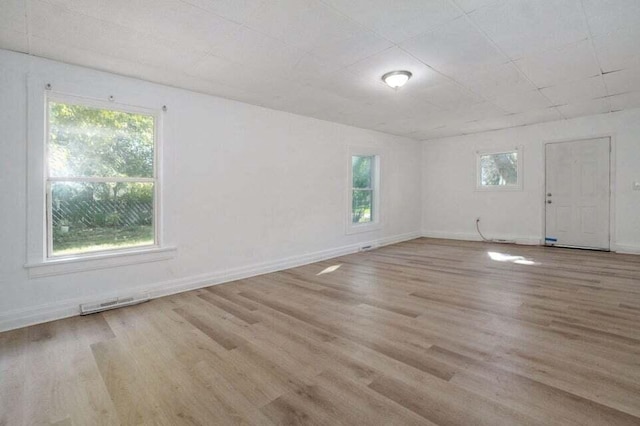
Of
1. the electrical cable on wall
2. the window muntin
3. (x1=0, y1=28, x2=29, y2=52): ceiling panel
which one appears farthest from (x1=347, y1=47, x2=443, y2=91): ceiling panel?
the electrical cable on wall

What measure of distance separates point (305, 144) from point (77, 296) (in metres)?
3.59

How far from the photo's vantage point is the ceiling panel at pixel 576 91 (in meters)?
3.91

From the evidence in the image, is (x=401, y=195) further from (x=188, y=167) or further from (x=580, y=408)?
(x=580, y=408)

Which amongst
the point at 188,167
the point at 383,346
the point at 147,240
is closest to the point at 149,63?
the point at 188,167

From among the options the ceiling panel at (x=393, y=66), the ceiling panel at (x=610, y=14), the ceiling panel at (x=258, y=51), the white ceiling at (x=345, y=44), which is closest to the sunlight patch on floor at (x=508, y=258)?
the white ceiling at (x=345, y=44)

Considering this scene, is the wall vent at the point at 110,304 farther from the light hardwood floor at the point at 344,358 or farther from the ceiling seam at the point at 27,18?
the ceiling seam at the point at 27,18

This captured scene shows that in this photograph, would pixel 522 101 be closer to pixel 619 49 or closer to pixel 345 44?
pixel 619 49

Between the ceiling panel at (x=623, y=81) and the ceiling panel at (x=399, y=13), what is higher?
the ceiling panel at (x=623, y=81)

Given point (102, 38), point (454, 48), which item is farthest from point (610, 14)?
point (102, 38)

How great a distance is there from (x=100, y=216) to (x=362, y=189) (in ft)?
14.9

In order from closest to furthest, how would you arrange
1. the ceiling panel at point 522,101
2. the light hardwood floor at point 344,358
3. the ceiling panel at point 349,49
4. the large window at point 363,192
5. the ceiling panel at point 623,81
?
the light hardwood floor at point 344,358
the ceiling panel at point 349,49
the ceiling panel at point 623,81
the ceiling panel at point 522,101
the large window at point 363,192

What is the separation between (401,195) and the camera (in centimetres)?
738

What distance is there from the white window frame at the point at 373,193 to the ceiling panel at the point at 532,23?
3317mm

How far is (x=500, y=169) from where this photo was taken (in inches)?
269
